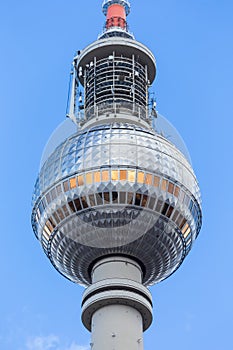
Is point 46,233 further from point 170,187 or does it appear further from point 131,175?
point 170,187

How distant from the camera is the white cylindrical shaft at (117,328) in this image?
37.6 meters

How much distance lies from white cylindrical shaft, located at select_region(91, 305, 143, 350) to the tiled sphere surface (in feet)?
12.2

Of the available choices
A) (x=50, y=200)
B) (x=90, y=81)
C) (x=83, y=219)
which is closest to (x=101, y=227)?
(x=83, y=219)

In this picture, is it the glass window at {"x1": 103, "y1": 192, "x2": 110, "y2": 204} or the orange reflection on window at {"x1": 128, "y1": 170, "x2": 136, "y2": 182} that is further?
the orange reflection on window at {"x1": 128, "y1": 170, "x2": 136, "y2": 182}

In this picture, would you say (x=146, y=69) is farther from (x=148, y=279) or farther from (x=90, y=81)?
(x=148, y=279)

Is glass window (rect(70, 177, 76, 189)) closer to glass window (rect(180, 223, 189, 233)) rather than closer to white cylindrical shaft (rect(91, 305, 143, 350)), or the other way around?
glass window (rect(180, 223, 189, 233))

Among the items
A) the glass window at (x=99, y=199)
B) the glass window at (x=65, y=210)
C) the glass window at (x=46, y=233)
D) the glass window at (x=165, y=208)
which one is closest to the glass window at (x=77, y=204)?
the glass window at (x=65, y=210)

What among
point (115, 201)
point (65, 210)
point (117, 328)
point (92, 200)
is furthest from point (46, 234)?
point (117, 328)

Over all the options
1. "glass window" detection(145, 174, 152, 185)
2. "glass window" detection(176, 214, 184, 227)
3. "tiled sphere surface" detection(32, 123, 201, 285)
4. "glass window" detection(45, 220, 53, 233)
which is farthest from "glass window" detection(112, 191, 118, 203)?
"glass window" detection(45, 220, 53, 233)

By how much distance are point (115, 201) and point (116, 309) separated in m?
6.11

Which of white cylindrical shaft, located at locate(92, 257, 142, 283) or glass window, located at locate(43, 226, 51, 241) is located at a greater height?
glass window, located at locate(43, 226, 51, 241)

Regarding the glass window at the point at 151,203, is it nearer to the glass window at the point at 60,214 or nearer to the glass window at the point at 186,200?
the glass window at the point at 186,200

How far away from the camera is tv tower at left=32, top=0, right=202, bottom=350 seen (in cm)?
3928

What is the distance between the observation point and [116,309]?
39.1 m
